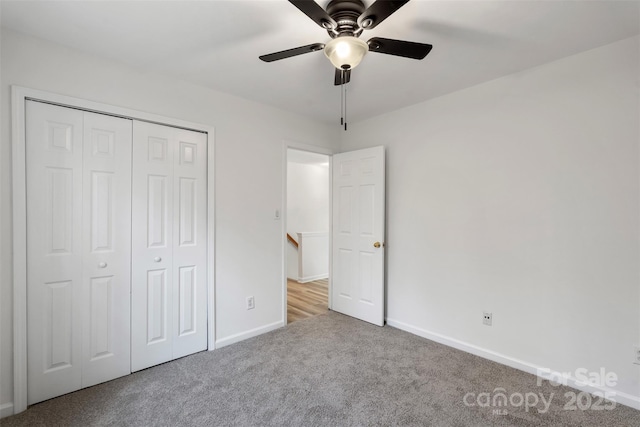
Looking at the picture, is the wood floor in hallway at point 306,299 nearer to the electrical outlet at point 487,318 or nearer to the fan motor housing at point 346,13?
the electrical outlet at point 487,318

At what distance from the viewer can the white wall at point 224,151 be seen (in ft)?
6.10

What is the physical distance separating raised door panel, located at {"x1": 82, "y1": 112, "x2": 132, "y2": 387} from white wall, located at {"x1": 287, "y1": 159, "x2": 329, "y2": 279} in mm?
3540

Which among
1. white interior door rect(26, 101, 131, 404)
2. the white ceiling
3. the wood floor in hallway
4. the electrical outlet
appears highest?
the white ceiling

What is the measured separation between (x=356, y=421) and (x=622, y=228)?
6.96 feet

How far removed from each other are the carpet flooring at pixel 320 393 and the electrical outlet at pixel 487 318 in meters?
0.31

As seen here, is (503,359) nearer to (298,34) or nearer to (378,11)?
(378,11)

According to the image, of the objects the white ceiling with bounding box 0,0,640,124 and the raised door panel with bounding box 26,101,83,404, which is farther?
the raised door panel with bounding box 26,101,83,404

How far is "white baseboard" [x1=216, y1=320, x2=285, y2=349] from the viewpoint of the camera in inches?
111

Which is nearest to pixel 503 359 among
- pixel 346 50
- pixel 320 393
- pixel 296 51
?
pixel 320 393

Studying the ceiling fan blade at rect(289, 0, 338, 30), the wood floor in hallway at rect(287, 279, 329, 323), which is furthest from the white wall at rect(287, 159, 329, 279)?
the ceiling fan blade at rect(289, 0, 338, 30)

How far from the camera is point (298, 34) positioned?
6.21ft

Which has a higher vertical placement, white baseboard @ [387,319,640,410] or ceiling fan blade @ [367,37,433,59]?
ceiling fan blade @ [367,37,433,59]

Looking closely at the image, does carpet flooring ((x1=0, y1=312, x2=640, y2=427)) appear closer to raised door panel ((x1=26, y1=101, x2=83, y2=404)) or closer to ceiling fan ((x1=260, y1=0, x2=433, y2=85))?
raised door panel ((x1=26, y1=101, x2=83, y2=404))

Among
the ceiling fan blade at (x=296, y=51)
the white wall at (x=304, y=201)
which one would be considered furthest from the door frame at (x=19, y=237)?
the white wall at (x=304, y=201)
